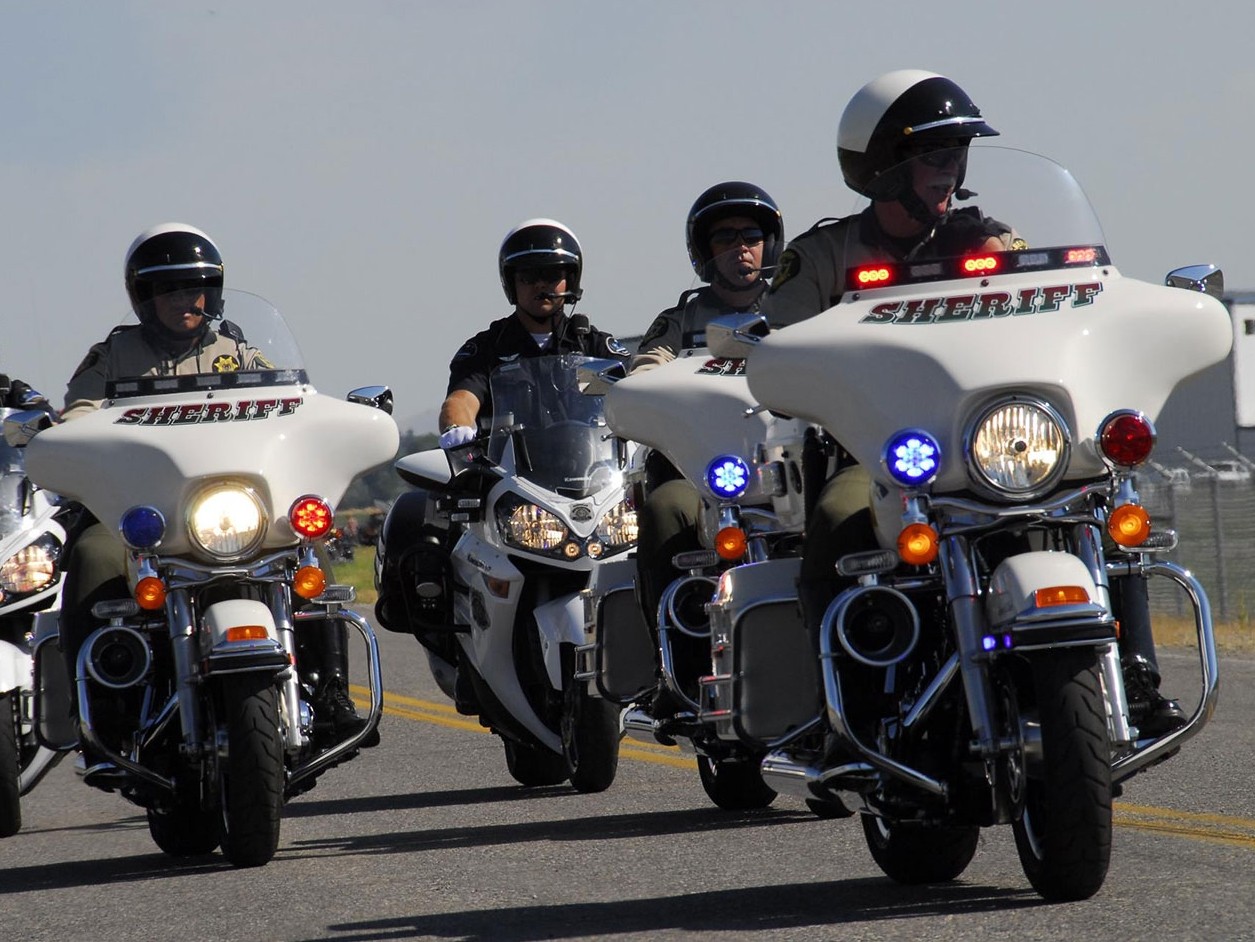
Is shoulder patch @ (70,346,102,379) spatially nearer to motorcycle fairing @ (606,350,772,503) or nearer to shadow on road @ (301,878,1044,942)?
motorcycle fairing @ (606,350,772,503)

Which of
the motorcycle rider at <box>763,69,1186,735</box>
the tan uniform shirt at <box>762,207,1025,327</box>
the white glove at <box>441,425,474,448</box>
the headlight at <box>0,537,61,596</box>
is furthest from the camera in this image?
the headlight at <box>0,537,61,596</box>

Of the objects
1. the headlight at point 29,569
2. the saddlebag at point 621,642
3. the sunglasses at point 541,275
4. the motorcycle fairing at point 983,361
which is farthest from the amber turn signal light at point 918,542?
the sunglasses at point 541,275

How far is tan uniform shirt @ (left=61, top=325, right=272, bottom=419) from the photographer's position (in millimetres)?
8578

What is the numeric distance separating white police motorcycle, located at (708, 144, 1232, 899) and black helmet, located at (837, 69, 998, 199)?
0.67 metres

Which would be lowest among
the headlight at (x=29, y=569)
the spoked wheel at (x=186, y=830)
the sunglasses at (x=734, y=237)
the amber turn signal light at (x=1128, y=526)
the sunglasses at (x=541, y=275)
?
the spoked wheel at (x=186, y=830)

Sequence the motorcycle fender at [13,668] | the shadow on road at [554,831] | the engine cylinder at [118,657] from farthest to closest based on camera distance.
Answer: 1. the motorcycle fender at [13,668]
2. the shadow on road at [554,831]
3. the engine cylinder at [118,657]

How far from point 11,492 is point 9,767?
153cm

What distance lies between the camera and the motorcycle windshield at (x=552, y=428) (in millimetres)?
9758

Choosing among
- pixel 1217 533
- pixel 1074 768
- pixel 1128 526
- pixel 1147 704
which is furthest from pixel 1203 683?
pixel 1217 533

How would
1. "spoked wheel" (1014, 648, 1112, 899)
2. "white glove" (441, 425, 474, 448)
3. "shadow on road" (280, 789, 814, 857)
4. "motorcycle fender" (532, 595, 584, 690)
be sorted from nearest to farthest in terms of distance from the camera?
"spoked wheel" (1014, 648, 1112, 899)
"shadow on road" (280, 789, 814, 857)
"motorcycle fender" (532, 595, 584, 690)
"white glove" (441, 425, 474, 448)

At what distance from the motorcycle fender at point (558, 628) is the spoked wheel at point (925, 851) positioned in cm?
320

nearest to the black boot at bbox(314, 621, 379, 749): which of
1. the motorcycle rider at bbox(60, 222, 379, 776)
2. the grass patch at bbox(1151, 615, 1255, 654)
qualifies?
the motorcycle rider at bbox(60, 222, 379, 776)

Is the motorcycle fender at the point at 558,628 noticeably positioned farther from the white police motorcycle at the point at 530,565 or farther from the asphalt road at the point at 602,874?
the asphalt road at the point at 602,874

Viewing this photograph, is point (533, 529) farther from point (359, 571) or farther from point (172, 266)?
point (359, 571)
